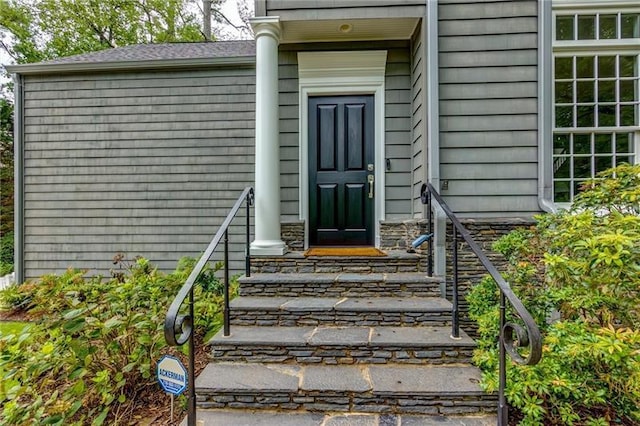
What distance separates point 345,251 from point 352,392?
162cm

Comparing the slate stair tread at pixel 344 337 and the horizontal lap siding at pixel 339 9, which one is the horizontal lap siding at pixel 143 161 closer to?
the horizontal lap siding at pixel 339 9

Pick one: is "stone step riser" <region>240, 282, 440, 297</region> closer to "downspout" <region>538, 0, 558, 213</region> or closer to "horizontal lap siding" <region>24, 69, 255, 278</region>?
"downspout" <region>538, 0, 558, 213</region>

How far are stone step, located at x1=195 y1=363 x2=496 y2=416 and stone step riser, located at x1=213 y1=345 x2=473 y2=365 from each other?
0.10 m

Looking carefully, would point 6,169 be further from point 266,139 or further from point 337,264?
point 337,264

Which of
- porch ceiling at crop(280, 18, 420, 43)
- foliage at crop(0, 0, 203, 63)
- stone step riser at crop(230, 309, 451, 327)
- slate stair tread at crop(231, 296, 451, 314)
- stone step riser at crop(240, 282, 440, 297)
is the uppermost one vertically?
foliage at crop(0, 0, 203, 63)

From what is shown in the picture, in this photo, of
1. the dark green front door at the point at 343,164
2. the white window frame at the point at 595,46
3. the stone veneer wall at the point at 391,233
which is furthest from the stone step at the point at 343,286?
the white window frame at the point at 595,46

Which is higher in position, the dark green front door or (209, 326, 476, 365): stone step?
the dark green front door

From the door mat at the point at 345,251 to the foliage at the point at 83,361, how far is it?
1463 millimetres

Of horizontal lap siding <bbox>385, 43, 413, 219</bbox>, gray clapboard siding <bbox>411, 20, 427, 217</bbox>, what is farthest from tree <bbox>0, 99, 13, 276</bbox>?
gray clapboard siding <bbox>411, 20, 427, 217</bbox>

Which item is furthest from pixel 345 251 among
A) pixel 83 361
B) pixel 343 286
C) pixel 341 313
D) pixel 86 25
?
pixel 86 25

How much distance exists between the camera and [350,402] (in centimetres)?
179

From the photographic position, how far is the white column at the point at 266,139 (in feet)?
9.87

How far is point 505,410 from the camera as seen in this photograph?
1583mm

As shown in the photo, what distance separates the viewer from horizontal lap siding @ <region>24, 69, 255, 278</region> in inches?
176
